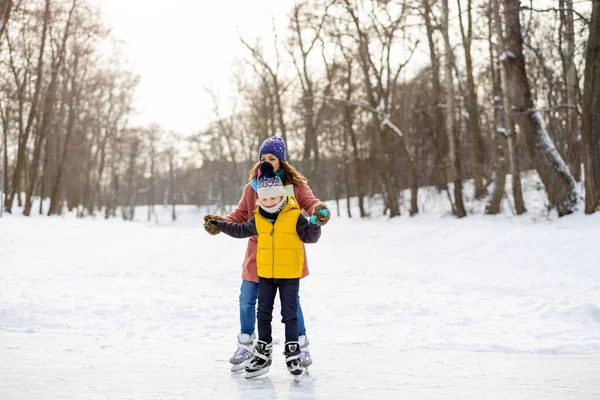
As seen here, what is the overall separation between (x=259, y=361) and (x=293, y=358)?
0.26 meters

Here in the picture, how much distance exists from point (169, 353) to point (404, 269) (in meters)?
6.51

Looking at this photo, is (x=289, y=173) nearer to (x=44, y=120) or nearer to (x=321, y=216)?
(x=321, y=216)

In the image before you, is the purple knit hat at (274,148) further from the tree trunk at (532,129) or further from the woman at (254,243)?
the tree trunk at (532,129)

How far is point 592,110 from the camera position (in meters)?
10.0

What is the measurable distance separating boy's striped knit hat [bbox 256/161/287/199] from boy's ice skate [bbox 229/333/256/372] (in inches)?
42.2

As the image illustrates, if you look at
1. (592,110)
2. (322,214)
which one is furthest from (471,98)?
(322,214)

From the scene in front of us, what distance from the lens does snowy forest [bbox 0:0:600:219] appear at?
38.4ft

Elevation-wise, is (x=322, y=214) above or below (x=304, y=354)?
above

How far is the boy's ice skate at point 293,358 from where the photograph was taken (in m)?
3.48

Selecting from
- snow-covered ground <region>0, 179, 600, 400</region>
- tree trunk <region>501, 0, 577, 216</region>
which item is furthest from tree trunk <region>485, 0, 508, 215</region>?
snow-covered ground <region>0, 179, 600, 400</region>

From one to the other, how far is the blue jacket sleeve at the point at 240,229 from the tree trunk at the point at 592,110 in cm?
872

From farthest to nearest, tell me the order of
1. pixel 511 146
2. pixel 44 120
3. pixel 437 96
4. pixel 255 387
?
pixel 44 120 < pixel 437 96 < pixel 511 146 < pixel 255 387

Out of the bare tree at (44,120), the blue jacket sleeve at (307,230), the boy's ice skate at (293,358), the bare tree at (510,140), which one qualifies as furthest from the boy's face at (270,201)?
the bare tree at (44,120)

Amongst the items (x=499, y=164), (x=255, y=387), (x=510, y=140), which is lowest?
(x=255, y=387)
